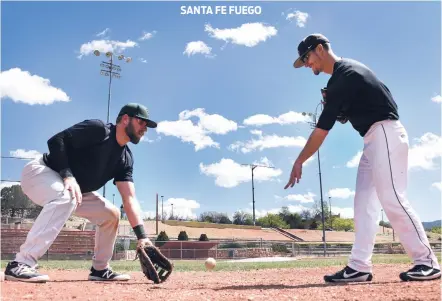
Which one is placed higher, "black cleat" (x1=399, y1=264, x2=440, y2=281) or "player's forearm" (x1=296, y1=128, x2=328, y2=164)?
"player's forearm" (x1=296, y1=128, x2=328, y2=164)

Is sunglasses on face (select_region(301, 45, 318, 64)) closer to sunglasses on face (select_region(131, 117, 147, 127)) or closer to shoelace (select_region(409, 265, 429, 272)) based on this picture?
sunglasses on face (select_region(131, 117, 147, 127))

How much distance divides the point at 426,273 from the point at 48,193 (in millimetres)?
3581

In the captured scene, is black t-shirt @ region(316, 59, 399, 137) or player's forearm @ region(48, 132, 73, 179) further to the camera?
player's forearm @ region(48, 132, 73, 179)

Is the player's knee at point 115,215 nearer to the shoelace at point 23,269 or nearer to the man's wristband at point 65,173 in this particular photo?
the man's wristband at point 65,173

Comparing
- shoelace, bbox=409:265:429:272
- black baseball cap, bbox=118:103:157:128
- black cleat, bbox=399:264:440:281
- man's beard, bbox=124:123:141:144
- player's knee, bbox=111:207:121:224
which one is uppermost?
black baseball cap, bbox=118:103:157:128

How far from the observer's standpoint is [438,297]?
9.45 feet

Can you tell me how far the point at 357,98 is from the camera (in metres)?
4.07

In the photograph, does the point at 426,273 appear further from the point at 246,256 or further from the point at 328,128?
the point at 246,256

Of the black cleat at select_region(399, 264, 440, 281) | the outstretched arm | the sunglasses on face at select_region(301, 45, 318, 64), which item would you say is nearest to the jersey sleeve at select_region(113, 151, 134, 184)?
the outstretched arm

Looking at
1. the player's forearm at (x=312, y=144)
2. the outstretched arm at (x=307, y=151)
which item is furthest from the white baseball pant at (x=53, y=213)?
the player's forearm at (x=312, y=144)

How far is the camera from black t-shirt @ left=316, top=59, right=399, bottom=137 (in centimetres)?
398

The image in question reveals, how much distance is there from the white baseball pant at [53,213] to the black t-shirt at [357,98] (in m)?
2.61

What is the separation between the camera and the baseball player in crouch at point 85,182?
13.4 feet

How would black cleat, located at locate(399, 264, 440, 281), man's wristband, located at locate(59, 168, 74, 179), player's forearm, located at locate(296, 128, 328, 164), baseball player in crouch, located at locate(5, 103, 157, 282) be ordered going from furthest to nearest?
man's wristband, located at locate(59, 168, 74, 179), baseball player in crouch, located at locate(5, 103, 157, 282), player's forearm, located at locate(296, 128, 328, 164), black cleat, located at locate(399, 264, 440, 281)
